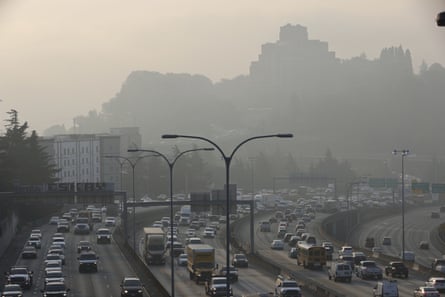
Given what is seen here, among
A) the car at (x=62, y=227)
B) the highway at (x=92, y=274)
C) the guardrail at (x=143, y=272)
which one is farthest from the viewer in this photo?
the car at (x=62, y=227)

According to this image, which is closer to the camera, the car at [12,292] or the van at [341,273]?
the car at [12,292]

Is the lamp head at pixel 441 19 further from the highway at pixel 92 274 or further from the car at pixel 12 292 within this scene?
the highway at pixel 92 274

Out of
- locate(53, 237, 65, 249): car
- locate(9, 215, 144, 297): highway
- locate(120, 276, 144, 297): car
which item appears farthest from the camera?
locate(53, 237, 65, 249): car

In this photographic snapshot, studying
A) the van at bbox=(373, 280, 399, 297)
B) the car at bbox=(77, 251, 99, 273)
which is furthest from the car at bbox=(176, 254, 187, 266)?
the van at bbox=(373, 280, 399, 297)

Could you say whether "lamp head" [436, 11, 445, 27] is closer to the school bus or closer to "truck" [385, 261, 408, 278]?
"truck" [385, 261, 408, 278]

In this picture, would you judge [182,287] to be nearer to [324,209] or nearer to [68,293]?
[68,293]

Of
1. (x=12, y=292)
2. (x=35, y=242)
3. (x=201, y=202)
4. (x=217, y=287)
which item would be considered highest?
(x=201, y=202)

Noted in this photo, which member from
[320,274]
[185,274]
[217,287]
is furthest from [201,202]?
[217,287]

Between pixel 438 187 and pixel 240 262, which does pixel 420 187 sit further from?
pixel 240 262

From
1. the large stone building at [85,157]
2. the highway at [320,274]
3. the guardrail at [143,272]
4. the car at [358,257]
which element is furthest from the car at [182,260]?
the large stone building at [85,157]

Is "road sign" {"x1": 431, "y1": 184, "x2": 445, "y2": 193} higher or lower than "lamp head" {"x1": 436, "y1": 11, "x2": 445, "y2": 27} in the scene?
lower

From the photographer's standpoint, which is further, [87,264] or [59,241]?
[59,241]

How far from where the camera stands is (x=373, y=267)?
209 feet

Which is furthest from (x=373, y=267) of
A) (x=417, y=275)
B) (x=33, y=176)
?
(x=33, y=176)
